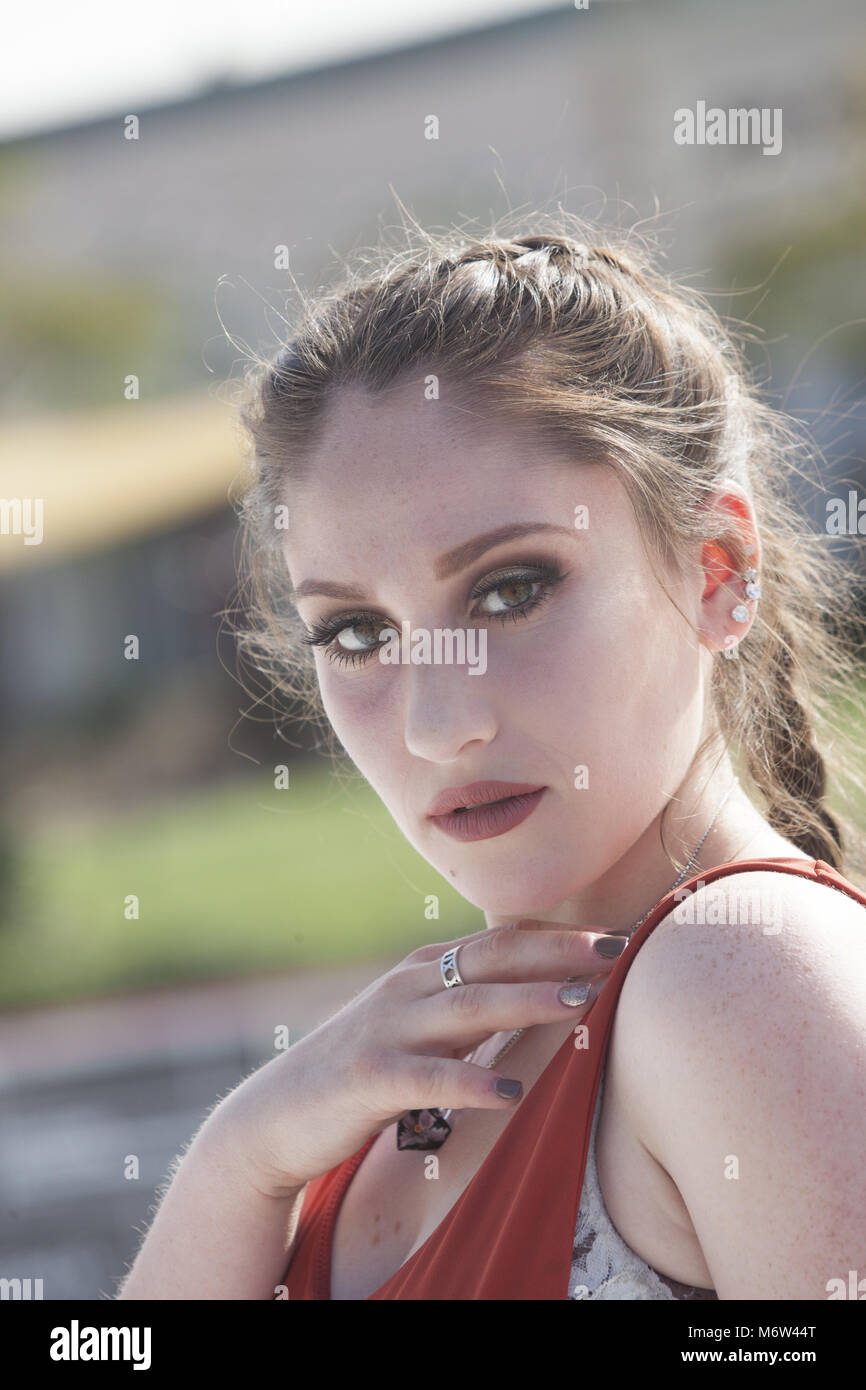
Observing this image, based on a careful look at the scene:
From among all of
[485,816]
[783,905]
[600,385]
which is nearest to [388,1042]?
[485,816]

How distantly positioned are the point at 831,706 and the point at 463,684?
115 centimetres

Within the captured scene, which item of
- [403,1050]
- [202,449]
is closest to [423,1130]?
[403,1050]

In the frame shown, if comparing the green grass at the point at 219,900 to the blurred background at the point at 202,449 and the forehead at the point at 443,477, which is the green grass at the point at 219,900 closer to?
the blurred background at the point at 202,449

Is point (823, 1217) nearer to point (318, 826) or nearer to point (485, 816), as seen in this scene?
point (485, 816)

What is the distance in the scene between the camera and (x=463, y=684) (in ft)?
Answer: 4.77

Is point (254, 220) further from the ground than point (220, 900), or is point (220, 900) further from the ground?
point (254, 220)

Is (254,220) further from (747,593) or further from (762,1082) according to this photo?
(762,1082)

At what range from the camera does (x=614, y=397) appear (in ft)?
5.36

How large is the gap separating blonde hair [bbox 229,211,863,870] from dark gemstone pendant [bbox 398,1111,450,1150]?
0.64m

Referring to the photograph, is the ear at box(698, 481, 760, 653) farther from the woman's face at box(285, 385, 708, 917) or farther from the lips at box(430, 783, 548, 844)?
the lips at box(430, 783, 548, 844)

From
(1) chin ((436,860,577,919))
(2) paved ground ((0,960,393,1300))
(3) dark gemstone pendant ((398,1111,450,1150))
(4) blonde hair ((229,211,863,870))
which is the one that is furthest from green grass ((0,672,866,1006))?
(1) chin ((436,860,577,919))

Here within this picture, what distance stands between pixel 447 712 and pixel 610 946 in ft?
1.05

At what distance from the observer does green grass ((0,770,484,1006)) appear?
9359 millimetres

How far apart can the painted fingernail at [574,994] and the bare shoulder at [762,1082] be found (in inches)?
5.1
